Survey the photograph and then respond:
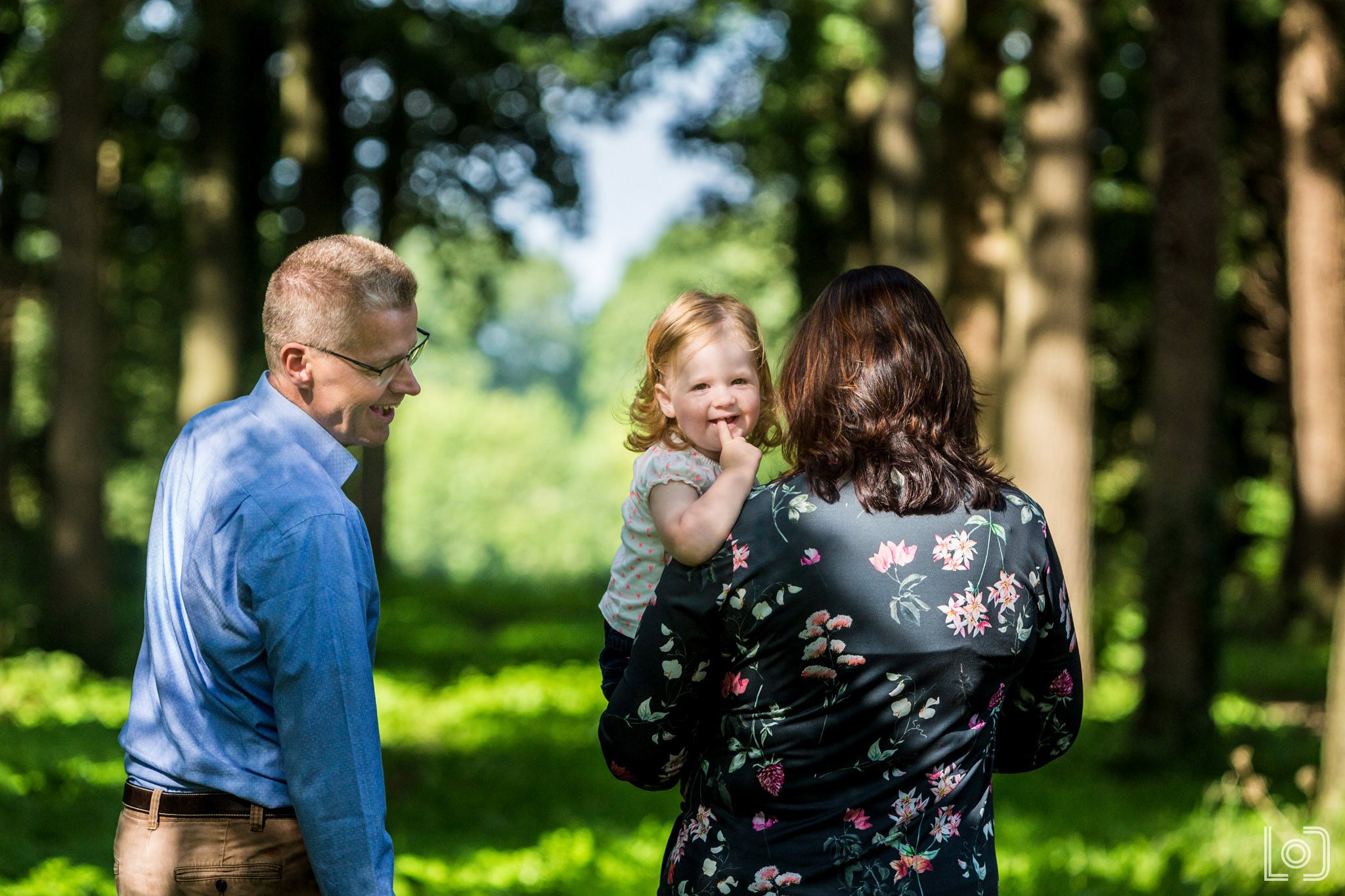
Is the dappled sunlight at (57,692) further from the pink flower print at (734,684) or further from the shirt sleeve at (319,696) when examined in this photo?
the pink flower print at (734,684)

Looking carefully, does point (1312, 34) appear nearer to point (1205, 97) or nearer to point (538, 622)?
point (1205, 97)

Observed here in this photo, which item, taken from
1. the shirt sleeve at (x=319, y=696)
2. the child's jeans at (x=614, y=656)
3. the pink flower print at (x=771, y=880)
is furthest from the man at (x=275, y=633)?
the pink flower print at (x=771, y=880)

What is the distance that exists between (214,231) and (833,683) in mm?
15373

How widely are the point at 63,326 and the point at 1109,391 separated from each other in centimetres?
1673

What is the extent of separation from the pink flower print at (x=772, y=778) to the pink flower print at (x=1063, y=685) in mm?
614

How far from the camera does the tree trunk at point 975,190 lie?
57.4 feet

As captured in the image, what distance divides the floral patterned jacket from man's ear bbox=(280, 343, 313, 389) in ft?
2.90

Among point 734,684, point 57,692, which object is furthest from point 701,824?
point 57,692

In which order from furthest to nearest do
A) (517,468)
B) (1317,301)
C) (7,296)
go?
(517,468)
(7,296)
(1317,301)

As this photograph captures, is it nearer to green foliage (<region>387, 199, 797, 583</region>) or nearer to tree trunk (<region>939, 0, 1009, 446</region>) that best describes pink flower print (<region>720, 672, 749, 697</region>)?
tree trunk (<region>939, 0, 1009, 446</region>)

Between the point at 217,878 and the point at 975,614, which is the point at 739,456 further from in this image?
the point at 217,878

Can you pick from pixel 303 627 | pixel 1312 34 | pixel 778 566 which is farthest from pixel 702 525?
pixel 1312 34

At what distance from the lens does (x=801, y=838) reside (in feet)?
8.11

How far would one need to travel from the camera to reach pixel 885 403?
2473mm
